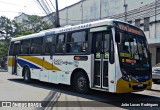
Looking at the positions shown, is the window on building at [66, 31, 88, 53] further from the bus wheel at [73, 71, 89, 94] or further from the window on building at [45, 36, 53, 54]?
the window on building at [45, 36, 53, 54]

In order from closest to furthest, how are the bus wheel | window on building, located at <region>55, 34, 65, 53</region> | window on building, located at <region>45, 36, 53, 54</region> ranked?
the bus wheel
window on building, located at <region>55, 34, 65, 53</region>
window on building, located at <region>45, 36, 53, 54</region>

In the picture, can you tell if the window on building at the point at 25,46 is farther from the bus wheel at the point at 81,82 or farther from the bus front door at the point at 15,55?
the bus wheel at the point at 81,82

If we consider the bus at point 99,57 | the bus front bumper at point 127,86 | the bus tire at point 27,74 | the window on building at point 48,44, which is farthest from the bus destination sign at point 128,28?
the bus tire at point 27,74

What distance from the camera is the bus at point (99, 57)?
382 inches

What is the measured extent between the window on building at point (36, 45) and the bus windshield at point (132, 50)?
585 cm

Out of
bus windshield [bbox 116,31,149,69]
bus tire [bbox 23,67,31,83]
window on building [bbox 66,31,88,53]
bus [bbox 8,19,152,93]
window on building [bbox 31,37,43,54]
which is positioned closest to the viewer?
bus [bbox 8,19,152,93]

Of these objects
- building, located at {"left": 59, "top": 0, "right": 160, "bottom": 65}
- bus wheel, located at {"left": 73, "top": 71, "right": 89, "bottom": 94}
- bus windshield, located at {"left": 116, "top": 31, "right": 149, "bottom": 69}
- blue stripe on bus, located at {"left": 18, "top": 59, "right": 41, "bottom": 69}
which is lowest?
bus wheel, located at {"left": 73, "top": 71, "right": 89, "bottom": 94}

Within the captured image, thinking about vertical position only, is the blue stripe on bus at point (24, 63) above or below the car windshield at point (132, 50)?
below

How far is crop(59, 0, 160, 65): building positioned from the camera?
938 inches

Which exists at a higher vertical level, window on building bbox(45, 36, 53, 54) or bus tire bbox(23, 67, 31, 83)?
window on building bbox(45, 36, 53, 54)

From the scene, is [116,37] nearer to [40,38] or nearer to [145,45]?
[145,45]

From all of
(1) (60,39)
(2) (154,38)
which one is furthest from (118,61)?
(2) (154,38)

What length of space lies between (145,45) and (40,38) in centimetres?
621

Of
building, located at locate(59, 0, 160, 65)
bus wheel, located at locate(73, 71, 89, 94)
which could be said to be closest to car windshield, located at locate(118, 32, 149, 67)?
bus wheel, located at locate(73, 71, 89, 94)
